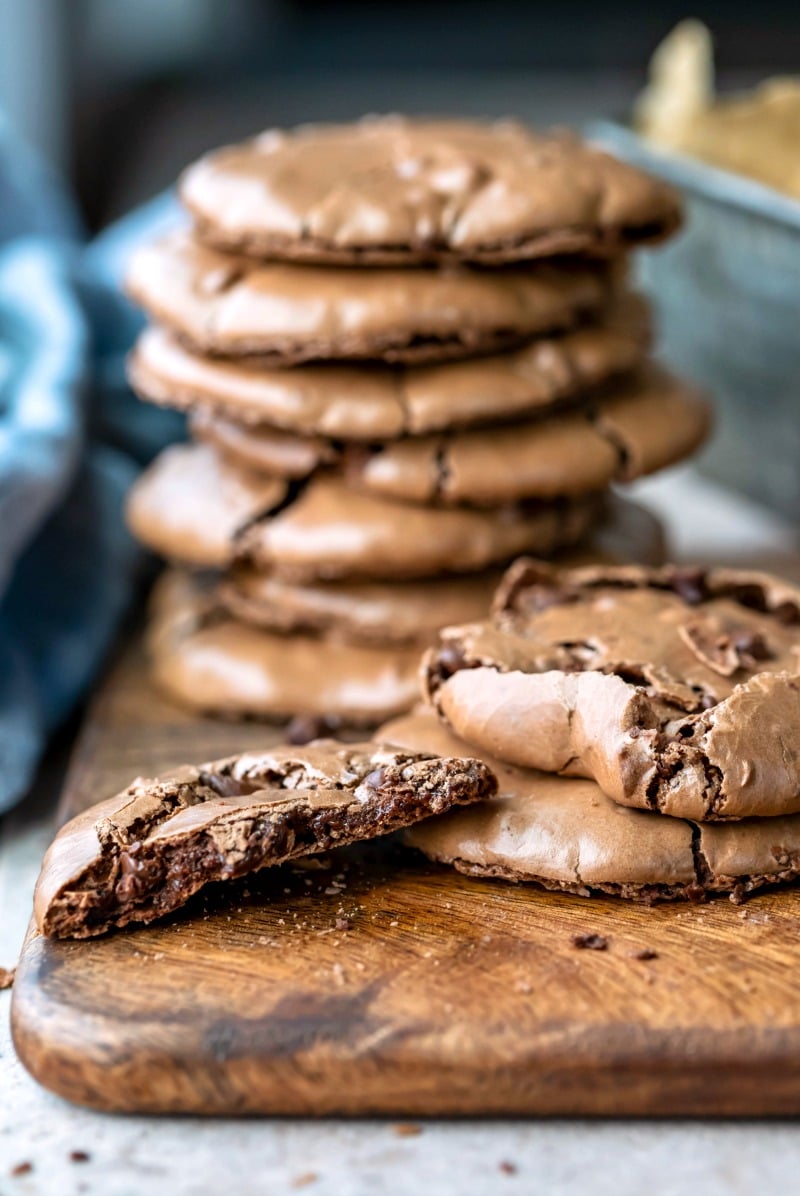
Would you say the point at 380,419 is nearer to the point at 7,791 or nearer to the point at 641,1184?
the point at 7,791

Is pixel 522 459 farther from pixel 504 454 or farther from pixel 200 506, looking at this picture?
pixel 200 506

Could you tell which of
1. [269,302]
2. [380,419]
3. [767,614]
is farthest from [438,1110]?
[269,302]

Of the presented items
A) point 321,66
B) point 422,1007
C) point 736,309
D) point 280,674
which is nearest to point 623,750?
point 422,1007

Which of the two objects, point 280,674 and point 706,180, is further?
point 706,180

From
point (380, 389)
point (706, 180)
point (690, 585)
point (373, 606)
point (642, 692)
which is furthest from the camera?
point (706, 180)

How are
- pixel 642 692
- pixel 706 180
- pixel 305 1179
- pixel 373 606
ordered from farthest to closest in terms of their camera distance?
1. pixel 706 180
2. pixel 373 606
3. pixel 642 692
4. pixel 305 1179

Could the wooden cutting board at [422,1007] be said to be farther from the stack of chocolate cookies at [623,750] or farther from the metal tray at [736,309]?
the metal tray at [736,309]

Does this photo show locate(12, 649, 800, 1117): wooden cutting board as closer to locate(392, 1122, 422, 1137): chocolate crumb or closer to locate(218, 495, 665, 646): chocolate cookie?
locate(392, 1122, 422, 1137): chocolate crumb

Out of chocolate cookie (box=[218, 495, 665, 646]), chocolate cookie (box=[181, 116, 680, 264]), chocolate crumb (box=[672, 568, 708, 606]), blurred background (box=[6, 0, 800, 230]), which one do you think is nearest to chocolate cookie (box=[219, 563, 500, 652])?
chocolate cookie (box=[218, 495, 665, 646])
